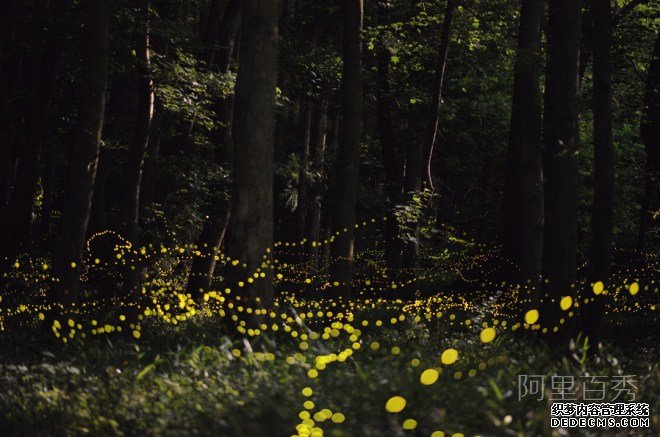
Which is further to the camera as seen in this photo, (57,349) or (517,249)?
(517,249)

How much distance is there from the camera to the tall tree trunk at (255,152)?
984cm

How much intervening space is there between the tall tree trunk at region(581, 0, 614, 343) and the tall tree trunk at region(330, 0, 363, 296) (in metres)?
4.28

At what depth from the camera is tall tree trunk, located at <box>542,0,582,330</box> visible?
10.7 meters

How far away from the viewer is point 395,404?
6.29 metres

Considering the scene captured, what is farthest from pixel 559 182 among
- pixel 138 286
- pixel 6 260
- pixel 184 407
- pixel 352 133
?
pixel 6 260

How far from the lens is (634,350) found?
39.5 ft

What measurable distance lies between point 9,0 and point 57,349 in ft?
39.7

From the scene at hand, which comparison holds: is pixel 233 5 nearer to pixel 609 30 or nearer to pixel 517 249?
pixel 517 249

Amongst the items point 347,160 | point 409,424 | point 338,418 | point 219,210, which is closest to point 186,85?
point 219,210

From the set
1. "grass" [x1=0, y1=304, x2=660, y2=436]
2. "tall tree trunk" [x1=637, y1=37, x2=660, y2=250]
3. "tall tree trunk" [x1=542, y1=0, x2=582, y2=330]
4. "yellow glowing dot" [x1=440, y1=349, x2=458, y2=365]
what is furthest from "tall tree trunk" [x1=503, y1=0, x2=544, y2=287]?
"yellow glowing dot" [x1=440, y1=349, x2=458, y2=365]

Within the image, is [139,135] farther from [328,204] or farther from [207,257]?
[328,204]

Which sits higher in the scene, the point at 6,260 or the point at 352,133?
the point at 352,133

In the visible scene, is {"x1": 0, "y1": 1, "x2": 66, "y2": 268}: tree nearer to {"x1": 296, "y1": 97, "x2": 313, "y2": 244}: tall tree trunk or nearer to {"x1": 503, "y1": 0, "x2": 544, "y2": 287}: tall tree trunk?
{"x1": 296, "y1": 97, "x2": 313, "y2": 244}: tall tree trunk

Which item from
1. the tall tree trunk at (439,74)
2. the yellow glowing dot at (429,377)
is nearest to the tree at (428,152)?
the tall tree trunk at (439,74)
